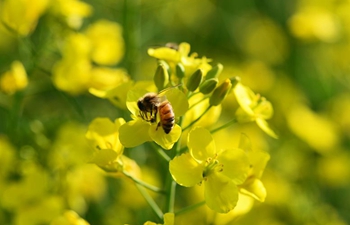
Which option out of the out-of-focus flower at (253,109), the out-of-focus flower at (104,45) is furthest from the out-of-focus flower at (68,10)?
the out-of-focus flower at (253,109)

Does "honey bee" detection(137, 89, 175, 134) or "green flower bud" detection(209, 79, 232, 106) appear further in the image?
"green flower bud" detection(209, 79, 232, 106)

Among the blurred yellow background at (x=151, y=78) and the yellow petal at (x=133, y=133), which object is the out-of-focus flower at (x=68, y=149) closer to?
the blurred yellow background at (x=151, y=78)

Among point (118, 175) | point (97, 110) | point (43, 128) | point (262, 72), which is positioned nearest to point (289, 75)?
point (262, 72)

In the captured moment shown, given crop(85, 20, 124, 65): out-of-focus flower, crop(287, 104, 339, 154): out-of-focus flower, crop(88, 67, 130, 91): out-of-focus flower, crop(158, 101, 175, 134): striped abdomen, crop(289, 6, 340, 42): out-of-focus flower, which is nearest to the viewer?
crop(158, 101, 175, 134): striped abdomen

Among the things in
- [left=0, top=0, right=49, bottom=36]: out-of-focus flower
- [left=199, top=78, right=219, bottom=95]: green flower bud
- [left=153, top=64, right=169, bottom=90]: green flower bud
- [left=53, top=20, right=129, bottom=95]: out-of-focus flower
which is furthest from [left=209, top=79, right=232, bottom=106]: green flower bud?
[left=0, top=0, right=49, bottom=36]: out-of-focus flower

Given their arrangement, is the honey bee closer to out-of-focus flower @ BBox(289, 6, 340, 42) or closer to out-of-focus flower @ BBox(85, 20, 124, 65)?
out-of-focus flower @ BBox(85, 20, 124, 65)

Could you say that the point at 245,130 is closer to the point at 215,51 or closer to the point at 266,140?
the point at 266,140

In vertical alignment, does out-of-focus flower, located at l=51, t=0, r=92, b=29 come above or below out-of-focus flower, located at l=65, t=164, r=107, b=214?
above
